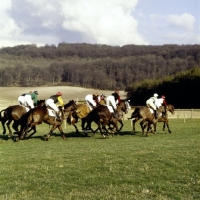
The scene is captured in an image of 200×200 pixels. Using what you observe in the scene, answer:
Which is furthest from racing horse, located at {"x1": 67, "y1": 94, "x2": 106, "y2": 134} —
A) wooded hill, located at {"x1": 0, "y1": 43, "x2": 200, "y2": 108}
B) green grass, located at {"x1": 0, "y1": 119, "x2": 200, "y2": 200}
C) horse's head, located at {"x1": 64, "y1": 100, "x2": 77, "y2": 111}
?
wooded hill, located at {"x1": 0, "y1": 43, "x2": 200, "y2": 108}

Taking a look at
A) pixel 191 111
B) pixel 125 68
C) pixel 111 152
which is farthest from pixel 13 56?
pixel 111 152

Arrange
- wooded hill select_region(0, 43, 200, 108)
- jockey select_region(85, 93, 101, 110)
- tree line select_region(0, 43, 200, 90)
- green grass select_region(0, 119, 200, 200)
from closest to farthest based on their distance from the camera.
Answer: green grass select_region(0, 119, 200, 200) → jockey select_region(85, 93, 101, 110) → wooded hill select_region(0, 43, 200, 108) → tree line select_region(0, 43, 200, 90)

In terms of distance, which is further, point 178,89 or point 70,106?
point 178,89

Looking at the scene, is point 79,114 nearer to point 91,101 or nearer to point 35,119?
point 91,101

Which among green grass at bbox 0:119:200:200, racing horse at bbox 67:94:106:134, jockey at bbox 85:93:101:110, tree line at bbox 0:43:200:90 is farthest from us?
tree line at bbox 0:43:200:90

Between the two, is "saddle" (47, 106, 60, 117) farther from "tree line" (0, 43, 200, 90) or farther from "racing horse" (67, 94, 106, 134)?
"tree line" (0, 43, 200, 90)

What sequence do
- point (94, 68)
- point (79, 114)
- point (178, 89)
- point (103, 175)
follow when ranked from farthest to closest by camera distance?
→ point (94, 68)
point (178, 89)
point (79, 114)
point (103, 175)

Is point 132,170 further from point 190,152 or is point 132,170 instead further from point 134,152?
point 190,152

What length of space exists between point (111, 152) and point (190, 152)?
104 inches

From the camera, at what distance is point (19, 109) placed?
18.2 meters

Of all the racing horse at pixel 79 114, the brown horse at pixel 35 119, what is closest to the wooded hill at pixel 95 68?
the racing horse at pixel 79 114

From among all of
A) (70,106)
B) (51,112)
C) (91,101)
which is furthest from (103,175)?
(91,101)

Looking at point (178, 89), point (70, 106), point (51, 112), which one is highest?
point (178, 89)

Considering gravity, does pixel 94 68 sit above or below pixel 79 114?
above
